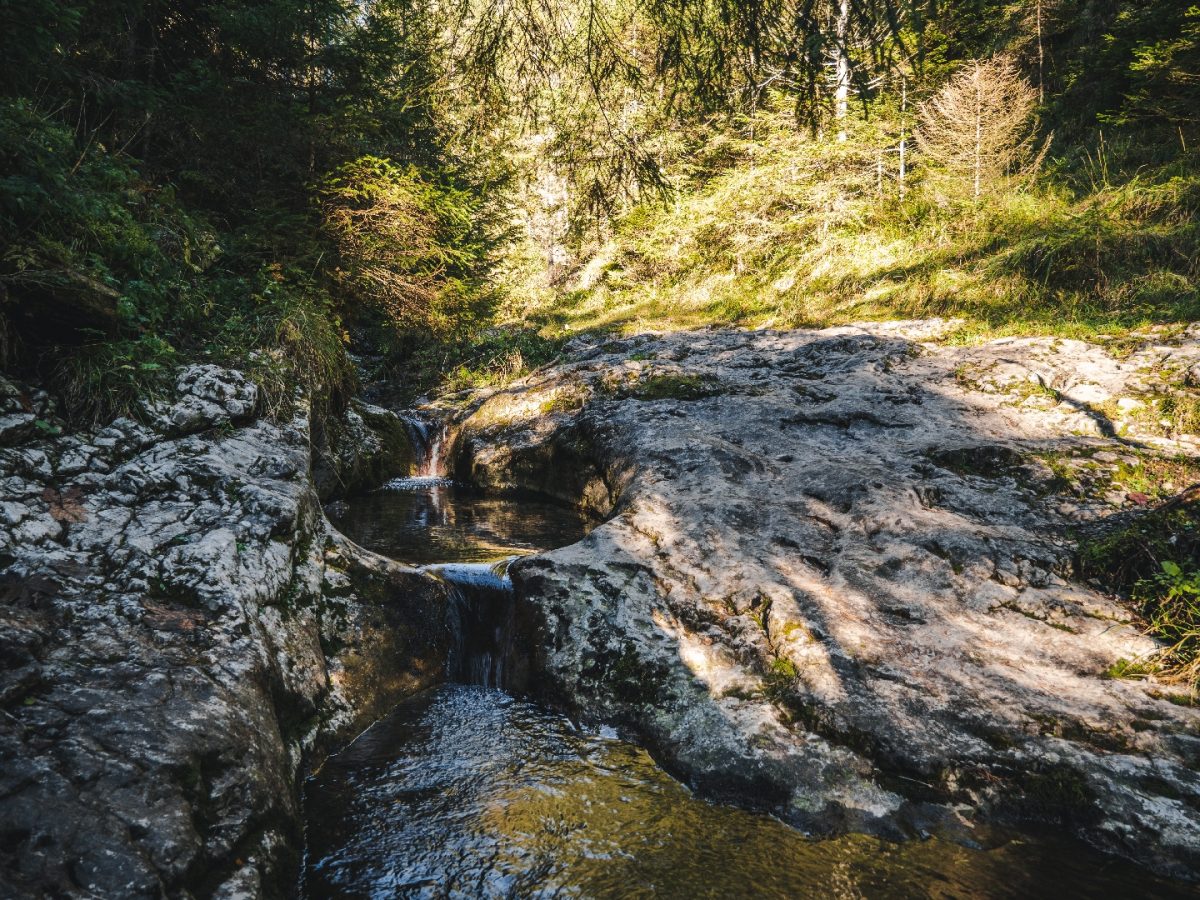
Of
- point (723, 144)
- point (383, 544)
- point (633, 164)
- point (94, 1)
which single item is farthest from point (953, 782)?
point (723, 144)

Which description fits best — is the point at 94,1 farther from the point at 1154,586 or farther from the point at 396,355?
the point at 396,355

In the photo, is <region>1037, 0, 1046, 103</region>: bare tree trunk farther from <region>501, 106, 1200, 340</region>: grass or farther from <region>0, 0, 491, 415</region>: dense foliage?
<region>0, 0, 491, 415</region>: dense foliage

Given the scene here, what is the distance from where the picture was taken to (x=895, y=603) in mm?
3943

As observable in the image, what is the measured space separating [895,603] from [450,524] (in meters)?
5.11

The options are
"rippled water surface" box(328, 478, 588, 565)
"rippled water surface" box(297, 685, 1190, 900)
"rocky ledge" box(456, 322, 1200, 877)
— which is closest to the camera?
"rippled water surface" box(297, 685, 1190, 900)

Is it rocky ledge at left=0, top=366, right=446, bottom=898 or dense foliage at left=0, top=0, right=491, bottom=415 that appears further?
dense foliage at left=0, top=0, right=491, bottom=415

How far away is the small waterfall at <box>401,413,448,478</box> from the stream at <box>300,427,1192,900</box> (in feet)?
21.7

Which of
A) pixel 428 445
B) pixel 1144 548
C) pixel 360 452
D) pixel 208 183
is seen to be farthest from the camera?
pixel 428 445

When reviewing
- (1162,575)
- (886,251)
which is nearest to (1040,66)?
(886,251)

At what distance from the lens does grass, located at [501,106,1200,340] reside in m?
8.43

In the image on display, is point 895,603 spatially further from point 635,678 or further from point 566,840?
point 566,840

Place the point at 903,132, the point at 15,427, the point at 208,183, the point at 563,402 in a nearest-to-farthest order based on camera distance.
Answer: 1. the point at 15,427
2. the point at 208,183
3. the point at 563,402
4. the point at 903,132

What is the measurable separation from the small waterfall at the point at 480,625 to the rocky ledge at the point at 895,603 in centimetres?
36

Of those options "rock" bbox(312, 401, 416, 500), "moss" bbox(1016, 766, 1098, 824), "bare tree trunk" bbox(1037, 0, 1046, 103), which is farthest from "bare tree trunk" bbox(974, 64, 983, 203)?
"moss" bbox(1016, 766, 1098, 824)
